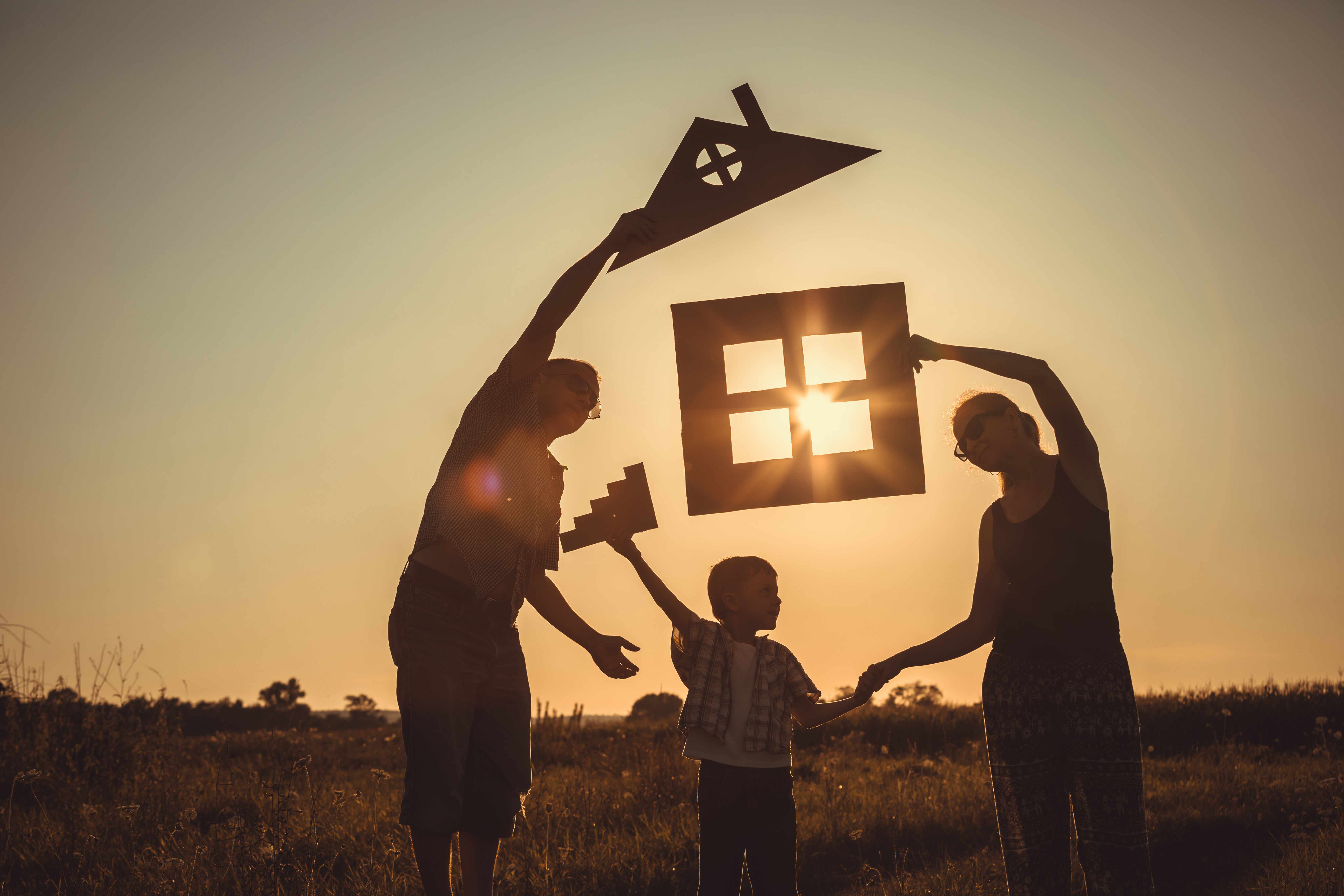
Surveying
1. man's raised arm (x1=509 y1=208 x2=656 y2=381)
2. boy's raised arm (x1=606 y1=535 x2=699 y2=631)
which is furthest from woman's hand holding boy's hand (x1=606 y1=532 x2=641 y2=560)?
man's raised arm (x1=509 y1=208 x2=656 y2=381)

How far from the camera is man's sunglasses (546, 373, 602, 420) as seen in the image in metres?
2.88

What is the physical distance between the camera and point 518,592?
9.45 ft

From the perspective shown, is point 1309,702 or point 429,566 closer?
point 429,566

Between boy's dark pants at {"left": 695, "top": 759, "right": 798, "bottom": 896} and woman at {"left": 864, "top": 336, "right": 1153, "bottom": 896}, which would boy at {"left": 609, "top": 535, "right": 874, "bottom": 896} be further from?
woman at {"left": 864, "top": 336, "right": 1153, "bottom": 896}

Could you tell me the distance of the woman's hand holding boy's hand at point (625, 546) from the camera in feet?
10.3

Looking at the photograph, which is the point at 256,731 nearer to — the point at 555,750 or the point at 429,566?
the point at 555,750

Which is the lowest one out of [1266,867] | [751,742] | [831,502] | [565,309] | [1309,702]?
[1309,702]

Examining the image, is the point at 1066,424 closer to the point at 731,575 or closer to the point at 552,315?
the point at 731,575

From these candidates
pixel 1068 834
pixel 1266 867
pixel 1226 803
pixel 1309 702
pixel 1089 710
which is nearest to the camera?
pixel 1089 710

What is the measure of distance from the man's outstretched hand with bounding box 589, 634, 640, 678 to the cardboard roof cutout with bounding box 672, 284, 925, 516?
69cm

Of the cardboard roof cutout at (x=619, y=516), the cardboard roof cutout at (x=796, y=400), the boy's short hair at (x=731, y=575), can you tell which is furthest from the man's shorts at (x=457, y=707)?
the cardboard roof cutout at (x=796, y=400)

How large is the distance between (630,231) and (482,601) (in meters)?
1.25

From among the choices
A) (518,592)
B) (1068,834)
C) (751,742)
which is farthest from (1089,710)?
(518,592)

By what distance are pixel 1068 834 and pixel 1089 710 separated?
0.44 meters
